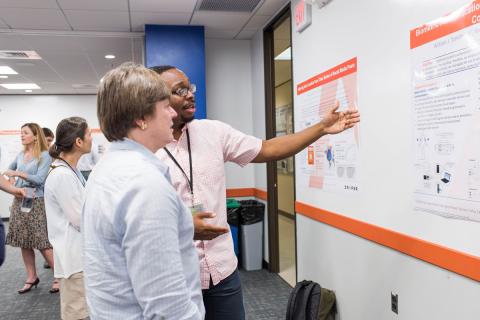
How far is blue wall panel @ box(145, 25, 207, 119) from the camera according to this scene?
13.7 ft

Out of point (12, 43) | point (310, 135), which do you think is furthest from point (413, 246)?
point (12, 43)

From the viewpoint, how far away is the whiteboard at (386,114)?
176 centimetres

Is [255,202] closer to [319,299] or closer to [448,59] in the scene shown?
[319,299]

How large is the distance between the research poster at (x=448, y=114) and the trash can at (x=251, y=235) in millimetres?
A: 2593

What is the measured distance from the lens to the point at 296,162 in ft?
11.2

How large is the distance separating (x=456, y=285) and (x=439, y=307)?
169 mm

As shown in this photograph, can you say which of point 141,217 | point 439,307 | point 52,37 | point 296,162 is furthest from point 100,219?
point 52,37

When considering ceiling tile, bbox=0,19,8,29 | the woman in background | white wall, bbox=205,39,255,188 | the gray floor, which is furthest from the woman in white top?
white wall, bbox=205,39,255,188

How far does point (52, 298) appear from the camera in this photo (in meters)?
3.71

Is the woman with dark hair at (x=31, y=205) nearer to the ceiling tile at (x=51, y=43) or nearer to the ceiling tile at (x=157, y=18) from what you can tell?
the ceiling tile at (x=51, y=43)

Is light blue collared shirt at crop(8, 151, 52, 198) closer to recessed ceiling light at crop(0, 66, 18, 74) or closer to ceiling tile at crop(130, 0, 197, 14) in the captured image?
ceiling tile at crop(130, 0, 197, 14)

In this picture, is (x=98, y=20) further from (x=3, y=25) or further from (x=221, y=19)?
(x=221, y=19)

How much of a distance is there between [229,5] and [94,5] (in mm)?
1205

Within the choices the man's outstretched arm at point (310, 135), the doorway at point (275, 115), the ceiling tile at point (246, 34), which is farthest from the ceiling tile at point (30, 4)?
the man's outstretched arm at point (310, 135)
